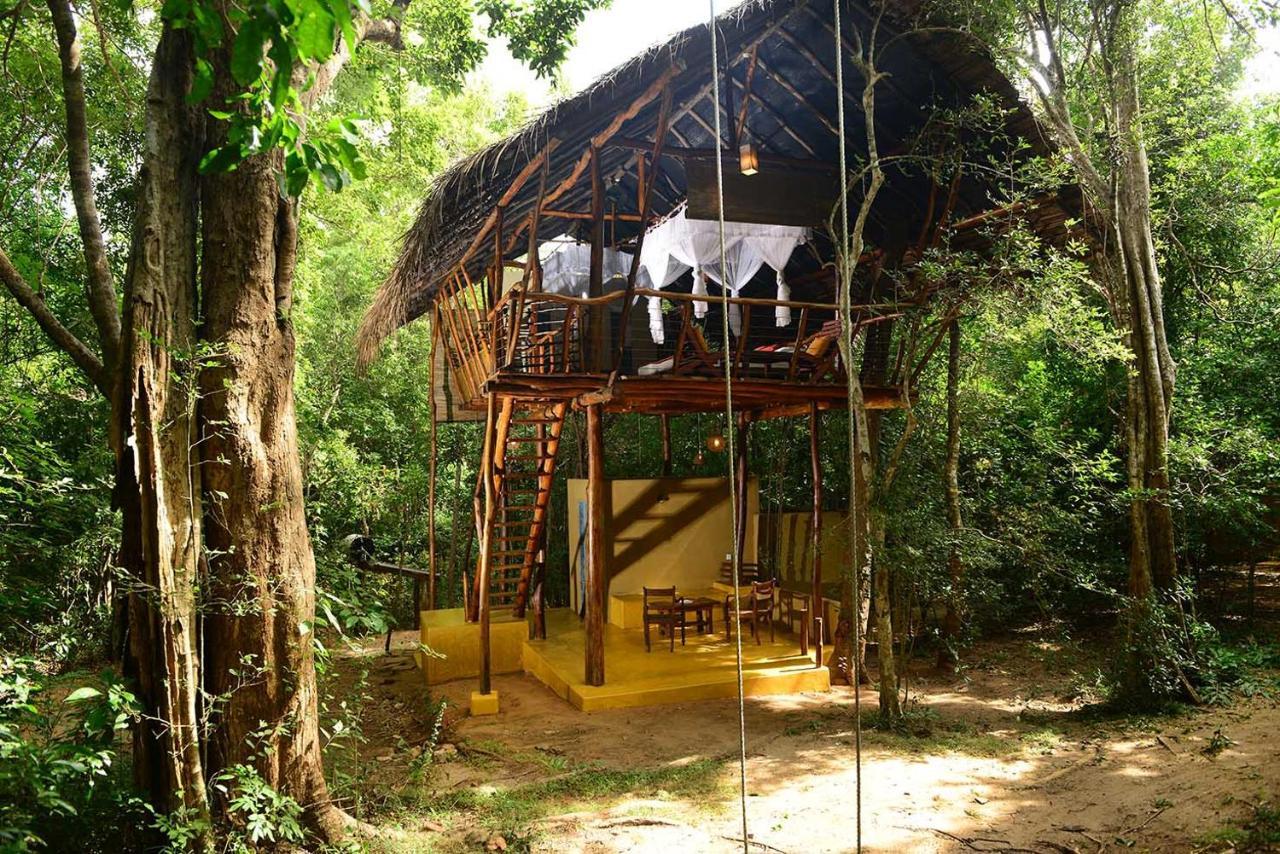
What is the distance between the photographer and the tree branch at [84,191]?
2.81 m

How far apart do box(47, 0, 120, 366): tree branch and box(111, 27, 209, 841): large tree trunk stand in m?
0.13

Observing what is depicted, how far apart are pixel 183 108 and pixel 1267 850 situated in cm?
509

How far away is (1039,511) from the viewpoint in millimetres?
6613

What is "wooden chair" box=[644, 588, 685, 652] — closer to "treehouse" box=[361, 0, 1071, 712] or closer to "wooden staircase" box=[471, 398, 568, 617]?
"treehouse" box=[361, 0, 1071, 712]

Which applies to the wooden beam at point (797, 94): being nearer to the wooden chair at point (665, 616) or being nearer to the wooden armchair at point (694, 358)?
the wooden armchair at point (694, 358)

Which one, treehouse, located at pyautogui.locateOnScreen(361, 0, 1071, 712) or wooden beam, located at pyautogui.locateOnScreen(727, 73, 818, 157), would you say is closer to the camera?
treehouse, located at pyautogui.locateOnScreen(361, 0, 1071, 712)

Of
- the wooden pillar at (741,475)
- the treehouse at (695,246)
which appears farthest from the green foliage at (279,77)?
the wooden pillar at (741,475)

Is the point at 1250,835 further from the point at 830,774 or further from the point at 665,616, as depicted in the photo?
the point at 665,616

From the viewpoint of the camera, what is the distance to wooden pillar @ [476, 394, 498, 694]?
255 inches

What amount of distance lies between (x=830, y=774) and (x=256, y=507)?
3.64 metres

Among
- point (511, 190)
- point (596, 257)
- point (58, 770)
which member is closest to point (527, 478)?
point (596, 257)

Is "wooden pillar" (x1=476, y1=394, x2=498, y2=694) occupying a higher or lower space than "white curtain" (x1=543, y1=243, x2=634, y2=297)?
lower

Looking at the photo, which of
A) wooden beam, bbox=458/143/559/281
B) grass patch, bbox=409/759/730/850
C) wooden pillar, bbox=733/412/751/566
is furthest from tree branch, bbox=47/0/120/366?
wooden pillar, bbox=733/412/751/566

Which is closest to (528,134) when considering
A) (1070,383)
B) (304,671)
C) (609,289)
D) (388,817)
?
(609,289)
